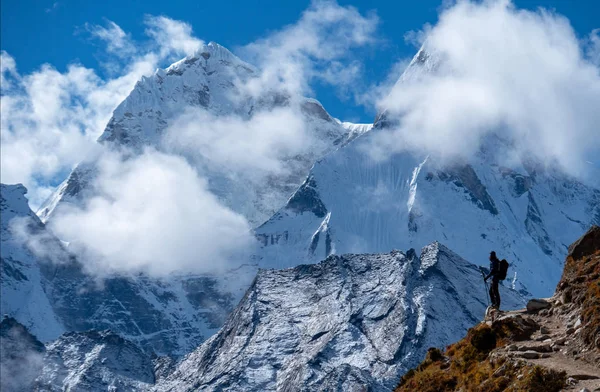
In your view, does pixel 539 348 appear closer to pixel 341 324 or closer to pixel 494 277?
pixel 494 277

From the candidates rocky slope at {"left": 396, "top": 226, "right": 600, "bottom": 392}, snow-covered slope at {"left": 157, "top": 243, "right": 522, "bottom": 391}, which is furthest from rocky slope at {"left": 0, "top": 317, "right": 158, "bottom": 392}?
rocky slope at {"left": 396, "top": 226, "right": 600, "bottom": 392}

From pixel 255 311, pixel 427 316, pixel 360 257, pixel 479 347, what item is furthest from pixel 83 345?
pixel 479 347

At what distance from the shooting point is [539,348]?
92.5 ft

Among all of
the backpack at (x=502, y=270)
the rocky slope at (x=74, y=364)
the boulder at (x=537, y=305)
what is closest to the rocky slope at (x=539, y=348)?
the boulder at (x=537, y=305)

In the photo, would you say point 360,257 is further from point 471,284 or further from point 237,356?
point 237,356

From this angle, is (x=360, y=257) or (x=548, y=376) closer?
(x=548, y=376)

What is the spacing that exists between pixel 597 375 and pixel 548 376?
105 cm

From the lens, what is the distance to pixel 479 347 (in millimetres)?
30125

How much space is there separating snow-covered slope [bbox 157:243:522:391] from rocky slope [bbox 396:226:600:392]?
9556 centimetres

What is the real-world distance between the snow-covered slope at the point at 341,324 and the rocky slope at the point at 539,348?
95.6m

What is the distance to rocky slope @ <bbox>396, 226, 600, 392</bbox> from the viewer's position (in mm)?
26250

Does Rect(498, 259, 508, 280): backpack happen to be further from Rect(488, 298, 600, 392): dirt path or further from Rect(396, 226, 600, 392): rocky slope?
Rect(488, 298, 600, 392): dirt path

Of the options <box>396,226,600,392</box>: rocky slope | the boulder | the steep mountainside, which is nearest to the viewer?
<box>396,226,600,392</box>: rocky slope

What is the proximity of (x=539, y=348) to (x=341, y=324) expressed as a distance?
127 meters
